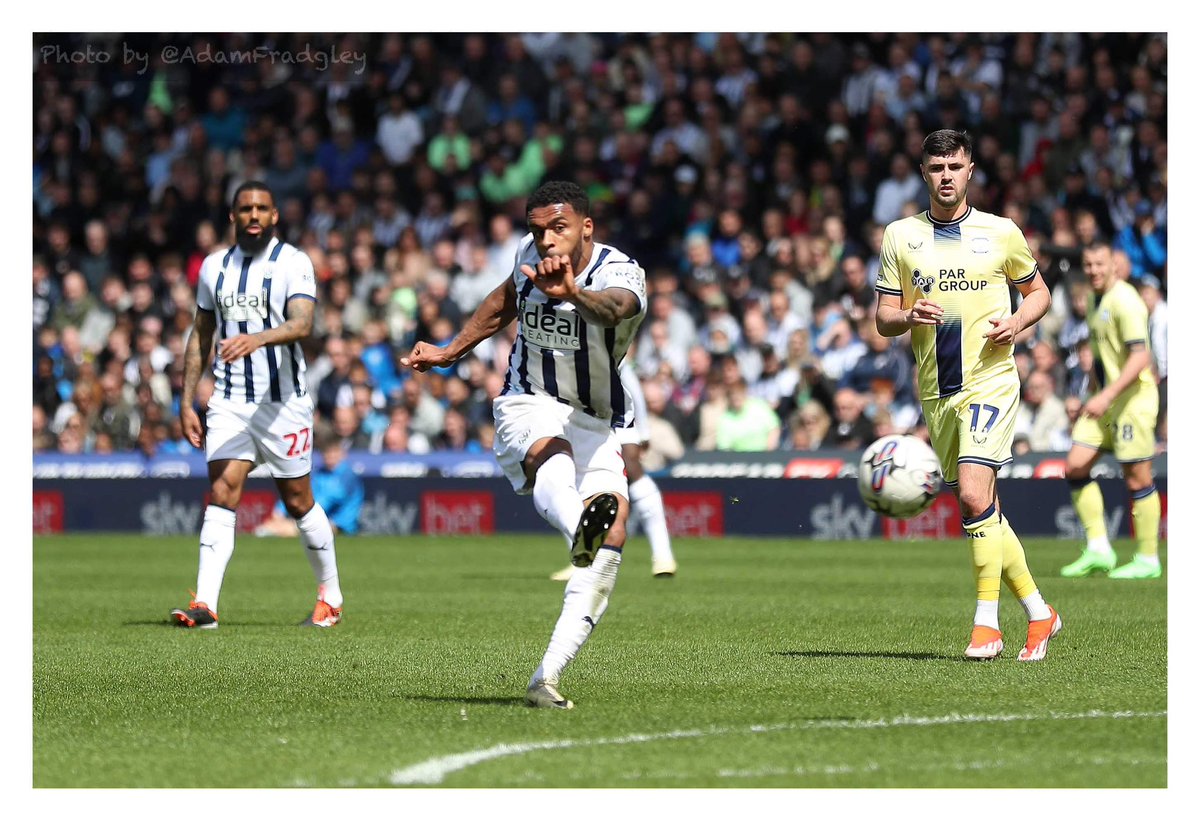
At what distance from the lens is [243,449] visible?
1098 cm

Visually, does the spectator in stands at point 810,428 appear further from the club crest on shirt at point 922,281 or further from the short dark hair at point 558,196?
the short dark hair at point 558,196

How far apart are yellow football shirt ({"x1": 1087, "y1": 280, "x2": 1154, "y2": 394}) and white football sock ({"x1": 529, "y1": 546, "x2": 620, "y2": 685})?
24.5ft

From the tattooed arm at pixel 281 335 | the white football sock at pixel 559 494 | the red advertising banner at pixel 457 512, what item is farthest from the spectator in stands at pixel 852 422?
the white football sock at pixel 559 494

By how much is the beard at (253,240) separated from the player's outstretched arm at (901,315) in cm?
379

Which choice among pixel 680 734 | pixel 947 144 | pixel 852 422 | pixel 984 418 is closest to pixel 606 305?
pixel 680 734

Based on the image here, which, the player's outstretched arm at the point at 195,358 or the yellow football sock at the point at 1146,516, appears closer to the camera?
the player's outstretched arm at the point at 195,358

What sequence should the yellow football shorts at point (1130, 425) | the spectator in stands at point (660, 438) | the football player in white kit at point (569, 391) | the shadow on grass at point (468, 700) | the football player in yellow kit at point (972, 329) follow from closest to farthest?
the football player in white kit at point (569, 391) < the shadow on grass at point (468, 700) < the football player in yellow kit at point (972, 329) < the yellow football shorts at point (1130, 425) < the spectator in stands at point (660, 438)

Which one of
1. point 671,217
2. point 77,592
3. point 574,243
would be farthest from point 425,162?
point 574,243

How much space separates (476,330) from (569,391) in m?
0.48

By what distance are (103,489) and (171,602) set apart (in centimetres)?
943

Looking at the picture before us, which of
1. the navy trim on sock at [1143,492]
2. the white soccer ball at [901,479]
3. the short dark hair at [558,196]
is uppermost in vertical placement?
the short dark hair at [558,196]

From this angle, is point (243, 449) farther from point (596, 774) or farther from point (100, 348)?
point (100, 348)

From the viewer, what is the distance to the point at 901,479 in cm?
955

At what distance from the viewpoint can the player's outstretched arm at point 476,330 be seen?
25.4ft
